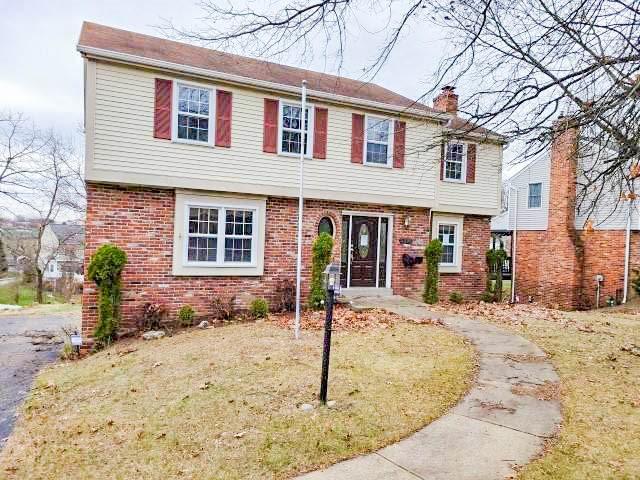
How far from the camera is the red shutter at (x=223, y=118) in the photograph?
10148 mm

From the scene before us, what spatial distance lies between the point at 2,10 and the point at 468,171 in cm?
1171

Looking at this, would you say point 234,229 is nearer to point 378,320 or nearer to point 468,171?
point 378,320

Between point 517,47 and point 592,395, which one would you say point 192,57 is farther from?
point 592,395

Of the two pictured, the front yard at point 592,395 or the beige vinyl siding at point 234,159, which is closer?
the front yard at point 592,395

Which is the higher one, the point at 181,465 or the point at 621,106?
the point at 621,106

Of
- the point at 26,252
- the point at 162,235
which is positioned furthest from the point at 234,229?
the point at 26,252

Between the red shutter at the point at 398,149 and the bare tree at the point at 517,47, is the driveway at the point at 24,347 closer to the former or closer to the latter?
the bare tree at the point at 517,47

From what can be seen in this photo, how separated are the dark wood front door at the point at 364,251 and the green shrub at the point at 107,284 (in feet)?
19.2

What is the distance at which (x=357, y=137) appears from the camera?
11.7 meters

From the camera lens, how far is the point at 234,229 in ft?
34.6

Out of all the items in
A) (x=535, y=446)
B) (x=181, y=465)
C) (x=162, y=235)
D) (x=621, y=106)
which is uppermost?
(x=621, y=106)

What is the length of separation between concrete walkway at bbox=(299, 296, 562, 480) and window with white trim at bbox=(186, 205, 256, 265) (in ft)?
21.1

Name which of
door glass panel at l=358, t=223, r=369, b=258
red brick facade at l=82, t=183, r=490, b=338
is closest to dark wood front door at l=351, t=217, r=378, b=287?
door glass panel at l=358, t=223, r=369, b=258


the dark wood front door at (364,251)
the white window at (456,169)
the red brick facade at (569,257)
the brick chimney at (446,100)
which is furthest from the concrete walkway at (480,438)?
the red brick facade at (569,257)
